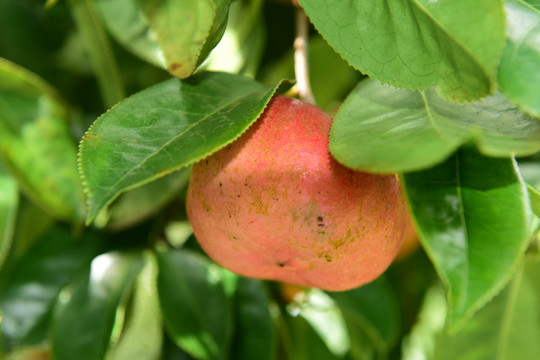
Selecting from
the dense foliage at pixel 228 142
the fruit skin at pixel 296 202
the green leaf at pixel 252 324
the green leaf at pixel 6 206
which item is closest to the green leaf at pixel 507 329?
the dense foliage at pixel 228 142

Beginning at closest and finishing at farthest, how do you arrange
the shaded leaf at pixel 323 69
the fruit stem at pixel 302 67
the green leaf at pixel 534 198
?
the green leaf at pixel 534 198, the fruit stem at pixel 302 67, the shaded leaf at pixel 323 69

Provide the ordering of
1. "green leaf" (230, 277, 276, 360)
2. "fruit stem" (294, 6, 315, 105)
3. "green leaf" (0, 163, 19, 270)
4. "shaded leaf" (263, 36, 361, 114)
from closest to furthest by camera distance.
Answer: "fruit stem" (294, 6, 315, 105)
"green leaf" (0, 163, 19, 270)
"green leaf" (230, 277, 276, 360)
"shaded leaf" (263, 36, 361, 114)

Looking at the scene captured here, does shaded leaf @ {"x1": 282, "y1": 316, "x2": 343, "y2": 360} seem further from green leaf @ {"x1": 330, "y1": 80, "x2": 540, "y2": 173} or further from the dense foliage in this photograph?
green leaf @ {"x1": 330, "y1": 80, "x2": 540, "y2": 173}

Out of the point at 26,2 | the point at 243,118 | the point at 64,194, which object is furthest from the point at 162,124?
the point at 26,2

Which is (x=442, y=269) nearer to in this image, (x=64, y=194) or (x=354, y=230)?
(x=354, y=230)

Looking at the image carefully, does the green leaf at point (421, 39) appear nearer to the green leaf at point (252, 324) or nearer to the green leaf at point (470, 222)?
the green leaf at point (470, 222)

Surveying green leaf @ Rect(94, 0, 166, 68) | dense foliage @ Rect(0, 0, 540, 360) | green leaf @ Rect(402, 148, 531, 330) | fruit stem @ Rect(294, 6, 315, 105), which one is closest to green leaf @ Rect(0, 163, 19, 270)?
dense foliage @ Rect(0, 0, 540, 360)

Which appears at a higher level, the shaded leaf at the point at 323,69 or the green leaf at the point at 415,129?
the green leaf at the point at 415,129
